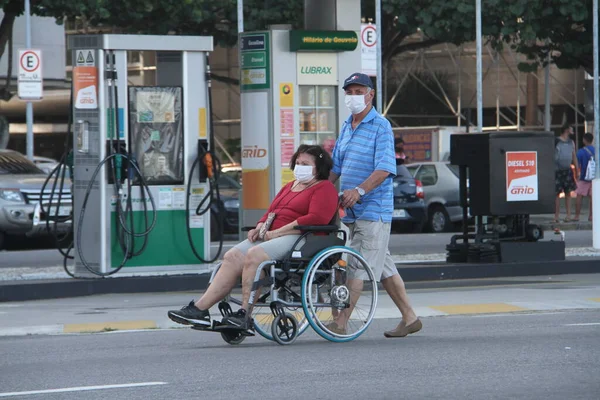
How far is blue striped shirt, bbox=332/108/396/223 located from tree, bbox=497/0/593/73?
18.2 metres

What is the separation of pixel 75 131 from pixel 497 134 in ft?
16.1

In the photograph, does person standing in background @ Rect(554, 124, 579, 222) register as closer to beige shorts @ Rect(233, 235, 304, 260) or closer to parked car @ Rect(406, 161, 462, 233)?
parked car @ Rect(406, 161, 462, 233)

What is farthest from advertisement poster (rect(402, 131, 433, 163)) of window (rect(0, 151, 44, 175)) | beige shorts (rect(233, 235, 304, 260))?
beige shorts (rect(233, 235, 304, 260))

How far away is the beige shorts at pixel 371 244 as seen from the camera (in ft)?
31.9

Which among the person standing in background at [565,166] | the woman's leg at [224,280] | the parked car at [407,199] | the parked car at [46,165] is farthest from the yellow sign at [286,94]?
A: the person standing in background at [565,166]

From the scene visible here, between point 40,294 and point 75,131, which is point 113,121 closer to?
point 75,131

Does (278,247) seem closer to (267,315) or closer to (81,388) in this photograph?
(267,315)

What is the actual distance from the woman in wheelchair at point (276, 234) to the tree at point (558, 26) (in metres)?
18.5

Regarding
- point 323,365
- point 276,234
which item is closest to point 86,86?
point 276,234

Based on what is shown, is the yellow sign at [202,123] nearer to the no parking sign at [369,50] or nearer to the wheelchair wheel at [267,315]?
the wheelchair wheel at [267,315]

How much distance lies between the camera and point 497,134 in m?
15.7

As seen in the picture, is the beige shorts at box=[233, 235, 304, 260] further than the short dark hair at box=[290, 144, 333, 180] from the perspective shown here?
No

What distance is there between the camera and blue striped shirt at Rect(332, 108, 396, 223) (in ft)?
32.1

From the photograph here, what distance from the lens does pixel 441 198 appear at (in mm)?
26125
